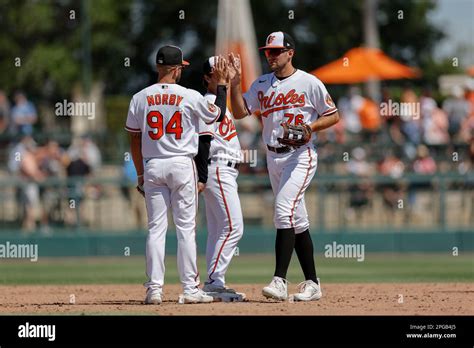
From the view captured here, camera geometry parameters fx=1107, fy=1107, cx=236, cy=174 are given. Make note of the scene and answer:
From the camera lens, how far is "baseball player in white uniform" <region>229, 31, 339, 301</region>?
32.8 feet

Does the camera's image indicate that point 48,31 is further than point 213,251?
Yes

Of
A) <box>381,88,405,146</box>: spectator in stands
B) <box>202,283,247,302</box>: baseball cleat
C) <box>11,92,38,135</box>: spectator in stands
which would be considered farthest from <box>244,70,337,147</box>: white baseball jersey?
<box>11,92,38,135</box>: spectator in stands

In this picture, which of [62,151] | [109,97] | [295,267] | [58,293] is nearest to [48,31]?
[109,97]

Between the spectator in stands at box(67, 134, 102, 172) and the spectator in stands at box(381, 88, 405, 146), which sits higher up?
the spectator in stands at box(381, 88, 405, 146)

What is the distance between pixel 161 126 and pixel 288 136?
1.14 metres

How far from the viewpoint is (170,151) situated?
9.69 meters

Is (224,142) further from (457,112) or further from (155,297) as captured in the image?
(457,112)

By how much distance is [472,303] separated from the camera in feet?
33.0

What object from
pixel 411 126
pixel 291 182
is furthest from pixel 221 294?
pixel 411 126

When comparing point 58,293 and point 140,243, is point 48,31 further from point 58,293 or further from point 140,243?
point 58,293

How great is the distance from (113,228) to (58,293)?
806 cm

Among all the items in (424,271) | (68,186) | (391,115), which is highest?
(391,115)

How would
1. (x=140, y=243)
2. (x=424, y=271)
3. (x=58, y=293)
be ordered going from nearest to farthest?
1. (x=58, y=293)
2. (x=424, y=271)
3. (x=140, y=243)

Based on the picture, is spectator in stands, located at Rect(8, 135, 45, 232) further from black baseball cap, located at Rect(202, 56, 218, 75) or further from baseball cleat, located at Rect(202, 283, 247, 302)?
black baseball cap, located at Rect(202, 56, 218, 75)
